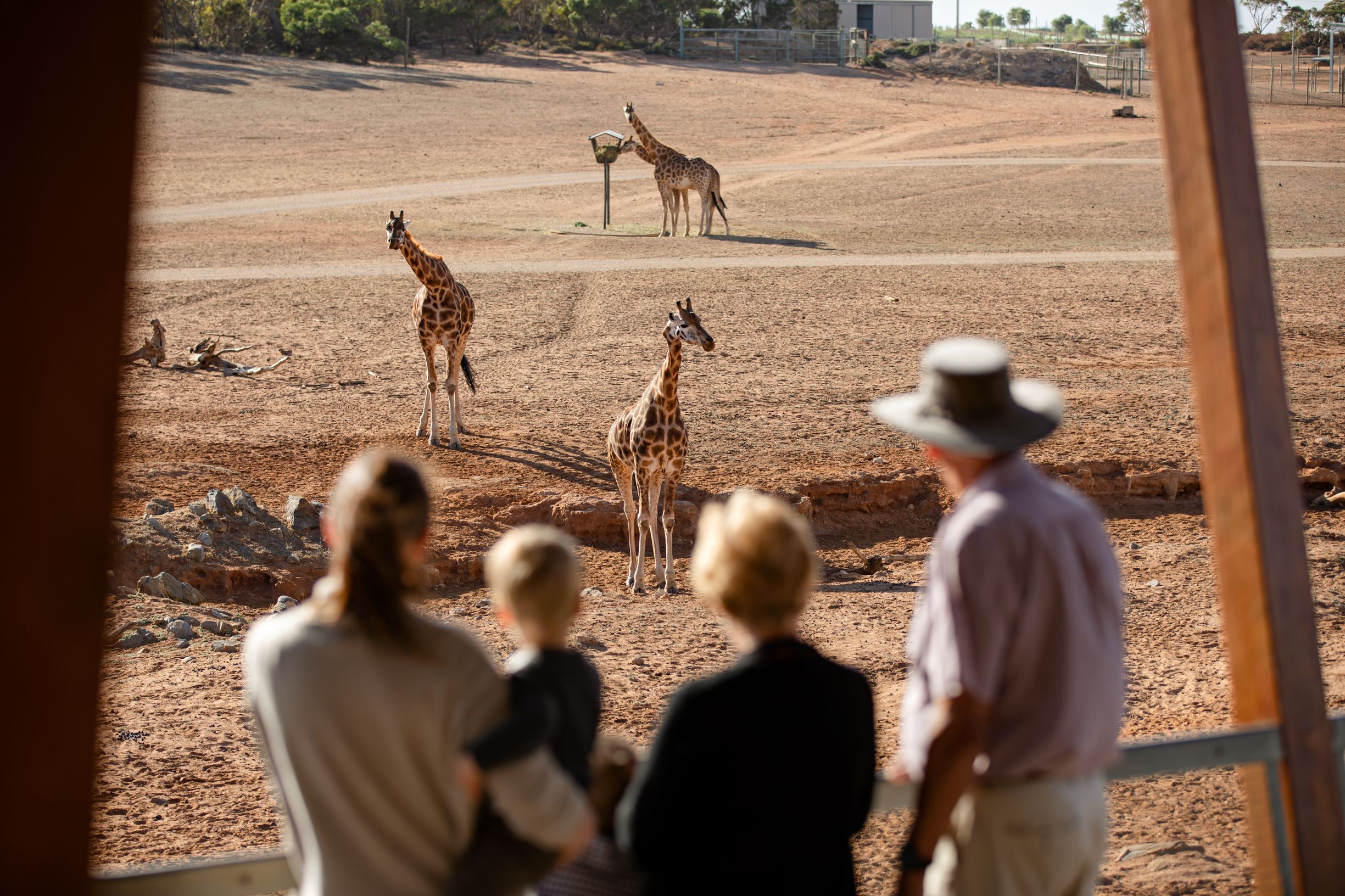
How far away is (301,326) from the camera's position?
54.3 feet

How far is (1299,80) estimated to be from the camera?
167 feet

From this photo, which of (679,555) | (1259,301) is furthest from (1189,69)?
(679,555)

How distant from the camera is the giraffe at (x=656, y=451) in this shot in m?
9.30

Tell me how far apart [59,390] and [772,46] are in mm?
54869

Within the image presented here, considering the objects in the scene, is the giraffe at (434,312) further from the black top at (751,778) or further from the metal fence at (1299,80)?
the metal fence at (1299,80)

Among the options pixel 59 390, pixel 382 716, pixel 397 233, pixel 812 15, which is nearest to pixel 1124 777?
pixel 382 716

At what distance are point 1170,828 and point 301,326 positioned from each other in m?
13.6

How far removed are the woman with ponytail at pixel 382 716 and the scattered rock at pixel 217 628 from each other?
19.8 feet

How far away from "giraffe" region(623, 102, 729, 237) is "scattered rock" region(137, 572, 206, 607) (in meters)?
16.6

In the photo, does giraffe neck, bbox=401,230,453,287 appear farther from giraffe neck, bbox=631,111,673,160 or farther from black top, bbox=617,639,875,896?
giraffe neck, bbox=631,111,673,160

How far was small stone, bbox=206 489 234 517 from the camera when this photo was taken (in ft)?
31.1

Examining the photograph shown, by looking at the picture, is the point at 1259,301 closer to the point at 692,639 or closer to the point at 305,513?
the point at 692,639

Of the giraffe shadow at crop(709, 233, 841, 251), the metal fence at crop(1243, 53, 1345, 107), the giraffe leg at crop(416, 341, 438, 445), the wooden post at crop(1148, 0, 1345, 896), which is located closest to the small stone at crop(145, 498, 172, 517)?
the giraffe leg at crop(416, 341, 438, 445)

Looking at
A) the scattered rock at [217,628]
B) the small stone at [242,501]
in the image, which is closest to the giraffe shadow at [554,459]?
the small stone at [242,501]
